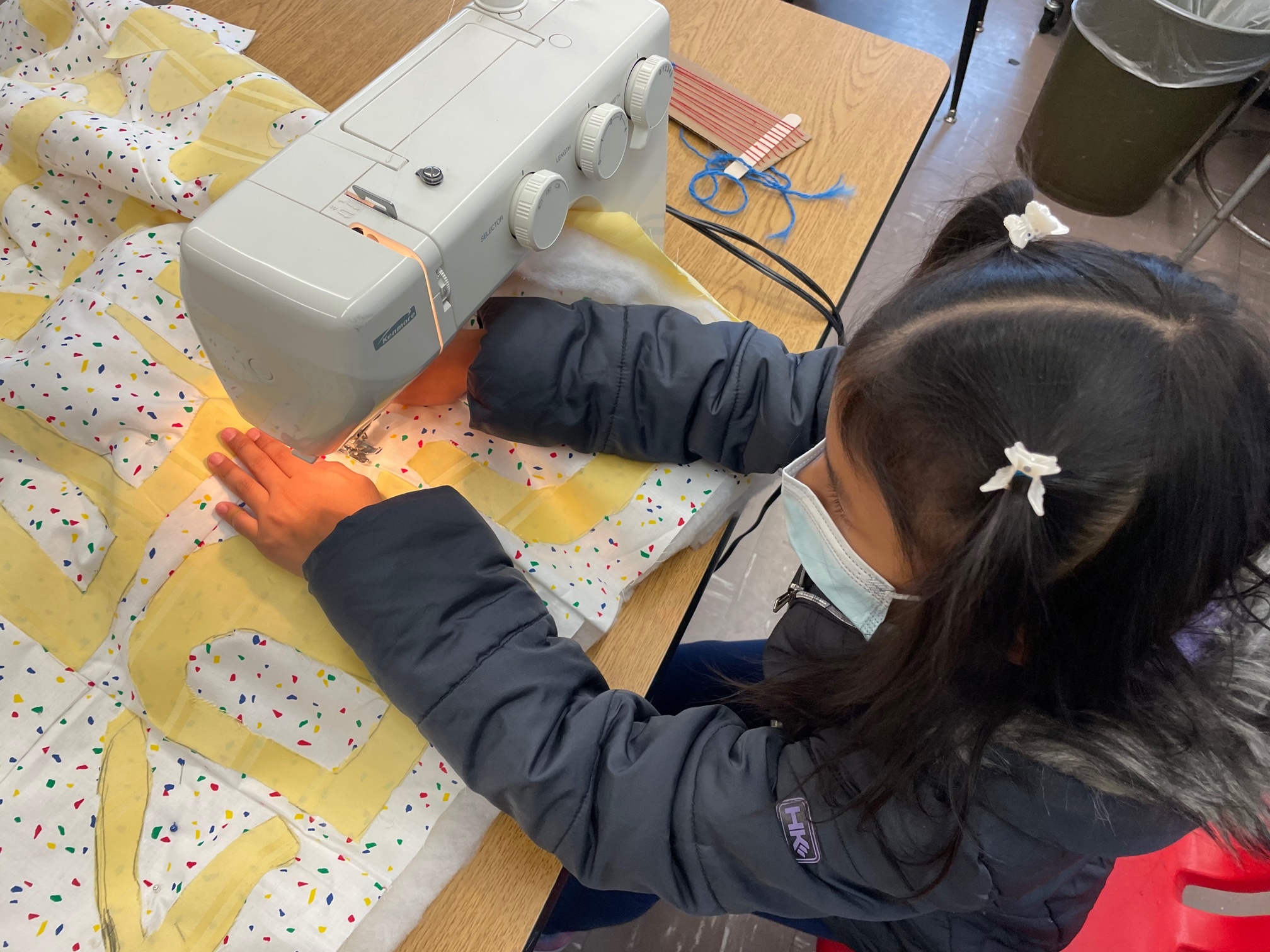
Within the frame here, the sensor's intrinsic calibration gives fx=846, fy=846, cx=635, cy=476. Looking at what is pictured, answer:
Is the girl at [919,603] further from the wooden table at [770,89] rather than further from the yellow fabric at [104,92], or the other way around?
the yellow fabric at [104,92]

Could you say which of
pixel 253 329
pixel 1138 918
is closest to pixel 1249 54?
pixel 1138 918

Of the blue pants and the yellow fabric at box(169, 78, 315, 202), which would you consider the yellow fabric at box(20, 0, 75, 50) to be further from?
the blue pants

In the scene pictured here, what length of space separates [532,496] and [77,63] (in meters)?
0.75

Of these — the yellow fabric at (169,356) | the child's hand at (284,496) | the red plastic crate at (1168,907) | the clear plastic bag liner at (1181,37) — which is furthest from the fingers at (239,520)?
the clear plastic bag liner at (1181,37)

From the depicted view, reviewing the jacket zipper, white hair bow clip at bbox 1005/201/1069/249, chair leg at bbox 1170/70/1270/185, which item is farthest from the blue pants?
chair leg at bbox 1170/70/1270/185

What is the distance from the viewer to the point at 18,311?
803 mm

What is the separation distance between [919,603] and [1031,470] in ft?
0.42

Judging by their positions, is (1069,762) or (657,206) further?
(657,206)

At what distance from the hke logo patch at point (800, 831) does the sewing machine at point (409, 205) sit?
0.40 meters

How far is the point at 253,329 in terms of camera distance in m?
0.54

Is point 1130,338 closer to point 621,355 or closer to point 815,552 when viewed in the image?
point 815,552

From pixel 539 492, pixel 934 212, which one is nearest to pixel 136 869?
pixel 539 492

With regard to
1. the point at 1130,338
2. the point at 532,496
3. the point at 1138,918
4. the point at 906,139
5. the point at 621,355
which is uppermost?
the point at 1130,338

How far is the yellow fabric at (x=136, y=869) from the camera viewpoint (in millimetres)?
552
